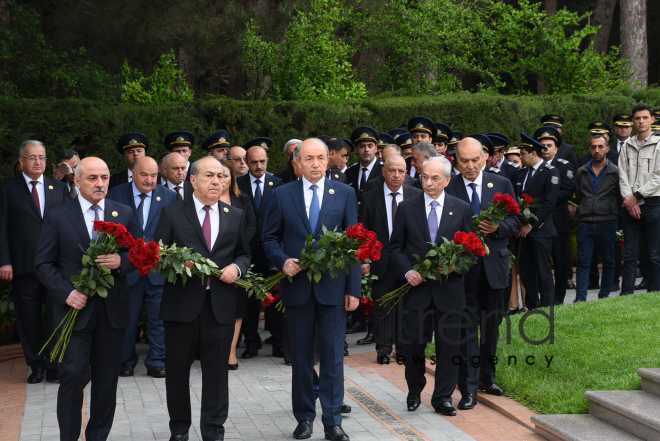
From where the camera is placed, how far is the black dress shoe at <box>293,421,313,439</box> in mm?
9422

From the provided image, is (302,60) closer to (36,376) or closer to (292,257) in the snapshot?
(36,376)

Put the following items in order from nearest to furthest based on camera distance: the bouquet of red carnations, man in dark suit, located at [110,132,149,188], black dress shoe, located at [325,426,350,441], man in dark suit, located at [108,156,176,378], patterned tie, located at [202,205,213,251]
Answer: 1. patterned tie, located at [202,205,213,251]
2. black dress shoe, located at [325,426,350,441]
3. the bouquet of red carnations
4. man in dark suit, located at [108,156,176,378]
5. man in dark suit, located at [110,132,149,188]

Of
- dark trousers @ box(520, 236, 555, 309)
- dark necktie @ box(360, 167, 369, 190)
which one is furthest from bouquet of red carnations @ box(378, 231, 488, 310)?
dark trousers @ box(520, 236, 555, 309)

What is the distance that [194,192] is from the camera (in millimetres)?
9250

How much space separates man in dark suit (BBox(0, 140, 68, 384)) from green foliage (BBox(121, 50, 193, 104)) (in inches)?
182

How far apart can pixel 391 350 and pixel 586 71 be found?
37.8ft

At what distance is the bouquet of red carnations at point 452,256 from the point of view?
962 centimetres

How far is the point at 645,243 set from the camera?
1502 cm

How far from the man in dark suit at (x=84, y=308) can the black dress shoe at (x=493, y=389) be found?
365cm

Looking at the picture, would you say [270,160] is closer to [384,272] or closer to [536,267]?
[536,267]

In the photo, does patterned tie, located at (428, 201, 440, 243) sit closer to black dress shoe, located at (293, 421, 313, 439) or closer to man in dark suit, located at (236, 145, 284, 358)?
black dress shoe, located at (293, 421, 313, 439)

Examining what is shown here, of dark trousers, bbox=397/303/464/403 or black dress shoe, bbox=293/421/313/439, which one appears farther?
dark trousers, bbox=397/303/464/403

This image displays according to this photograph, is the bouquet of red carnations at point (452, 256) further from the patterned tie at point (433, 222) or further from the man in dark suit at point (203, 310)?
the man in dark suit at point (203, 310)

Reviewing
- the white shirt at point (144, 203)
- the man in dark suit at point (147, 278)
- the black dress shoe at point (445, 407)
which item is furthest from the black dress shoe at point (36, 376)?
the black dress shoe at point (445, 407)
